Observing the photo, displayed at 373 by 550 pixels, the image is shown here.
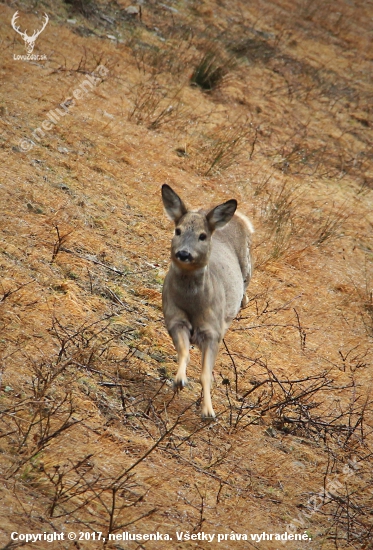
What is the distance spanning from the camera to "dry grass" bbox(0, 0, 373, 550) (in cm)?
536

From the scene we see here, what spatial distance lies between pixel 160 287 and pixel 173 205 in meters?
2.28

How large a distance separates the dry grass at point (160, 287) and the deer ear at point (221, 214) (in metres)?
1.40

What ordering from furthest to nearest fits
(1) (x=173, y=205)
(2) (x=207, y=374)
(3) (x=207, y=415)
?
(1) (x=173, y=205) → (2) (x=207, y=374) → (3) (x=207, y=415)

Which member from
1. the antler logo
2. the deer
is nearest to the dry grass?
the antler logo

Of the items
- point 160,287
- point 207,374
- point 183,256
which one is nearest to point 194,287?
point 183,256

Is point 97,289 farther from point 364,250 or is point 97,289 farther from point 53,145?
point 364,250

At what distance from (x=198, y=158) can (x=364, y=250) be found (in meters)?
2.97

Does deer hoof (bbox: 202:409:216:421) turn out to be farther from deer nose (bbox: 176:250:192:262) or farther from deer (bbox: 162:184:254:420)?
deer nose (bbox: 176:250:192:262)

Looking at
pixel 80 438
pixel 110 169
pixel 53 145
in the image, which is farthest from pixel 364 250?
pixel 80 438

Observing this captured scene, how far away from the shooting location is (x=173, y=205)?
21.5 feet

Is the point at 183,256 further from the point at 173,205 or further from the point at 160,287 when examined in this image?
the point at 160,287

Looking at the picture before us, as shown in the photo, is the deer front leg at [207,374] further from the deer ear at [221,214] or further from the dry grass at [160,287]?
the deer ear at [221,214]

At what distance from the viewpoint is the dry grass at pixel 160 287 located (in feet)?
17.6

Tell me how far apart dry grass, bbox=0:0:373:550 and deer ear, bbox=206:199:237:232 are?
1.40 m
